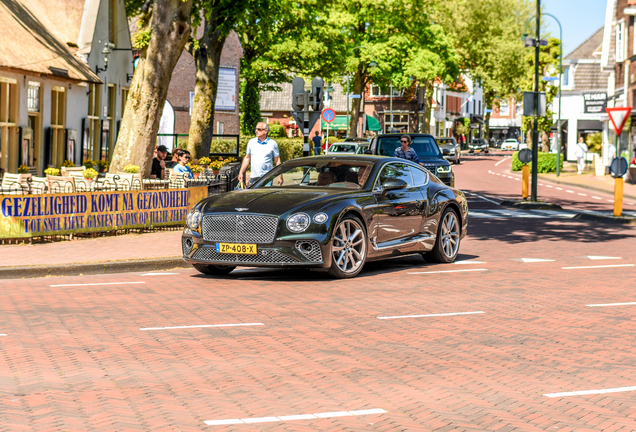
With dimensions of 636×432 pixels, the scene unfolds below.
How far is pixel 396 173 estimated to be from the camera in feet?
43.8

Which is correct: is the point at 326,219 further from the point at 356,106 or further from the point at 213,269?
the point at 356,106

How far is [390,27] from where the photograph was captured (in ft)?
202

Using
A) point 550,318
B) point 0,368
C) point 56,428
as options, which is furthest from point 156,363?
point 550,318

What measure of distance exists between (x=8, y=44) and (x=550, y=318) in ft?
55.5

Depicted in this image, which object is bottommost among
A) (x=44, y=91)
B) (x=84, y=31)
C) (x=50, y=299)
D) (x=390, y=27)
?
(x=50, y=299)

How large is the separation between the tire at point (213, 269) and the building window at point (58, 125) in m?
15.7

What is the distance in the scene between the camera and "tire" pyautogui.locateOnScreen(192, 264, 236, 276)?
12367 millimetres

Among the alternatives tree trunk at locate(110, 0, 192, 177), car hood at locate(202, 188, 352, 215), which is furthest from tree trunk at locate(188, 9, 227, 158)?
car hood at locate(202, 188, 352, 215)

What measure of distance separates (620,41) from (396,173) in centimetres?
4137

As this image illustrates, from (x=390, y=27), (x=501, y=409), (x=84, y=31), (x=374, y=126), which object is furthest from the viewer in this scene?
(x=374, y=126)

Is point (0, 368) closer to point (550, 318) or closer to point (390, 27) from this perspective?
point (550, 318)

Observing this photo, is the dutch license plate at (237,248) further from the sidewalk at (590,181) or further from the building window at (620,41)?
the building window at (620,41)

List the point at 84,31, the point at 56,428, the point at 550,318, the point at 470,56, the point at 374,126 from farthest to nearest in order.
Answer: the point at 374,126 < the point at 470,56 < the point at 84,31 < the point at 550,318 < the point at 56,428

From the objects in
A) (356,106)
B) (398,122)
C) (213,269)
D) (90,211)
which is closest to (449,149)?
(356,106)
